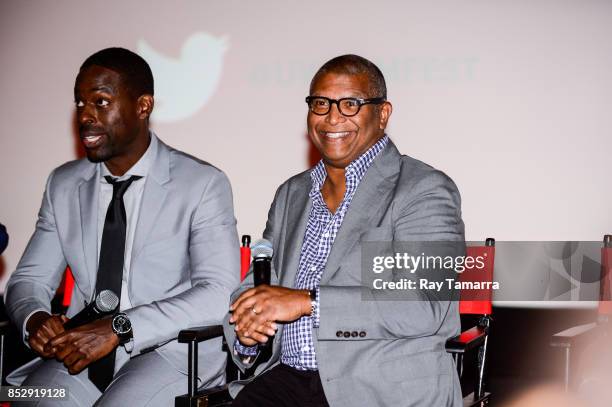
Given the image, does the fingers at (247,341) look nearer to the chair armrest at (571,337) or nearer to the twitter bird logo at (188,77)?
the chair armrest at (571,337)

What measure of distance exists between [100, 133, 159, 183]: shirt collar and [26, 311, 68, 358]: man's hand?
66 centimetres

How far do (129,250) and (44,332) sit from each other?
Result: 478mm

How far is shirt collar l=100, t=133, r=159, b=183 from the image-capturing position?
3398 mm

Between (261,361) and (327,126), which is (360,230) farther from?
(261,361)

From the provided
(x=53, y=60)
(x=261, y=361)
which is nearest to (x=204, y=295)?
(x=261, y=361)

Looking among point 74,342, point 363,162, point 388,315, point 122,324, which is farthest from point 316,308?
point 74,342

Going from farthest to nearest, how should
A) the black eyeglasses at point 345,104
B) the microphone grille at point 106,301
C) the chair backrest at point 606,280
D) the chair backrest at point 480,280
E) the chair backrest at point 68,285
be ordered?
the chair backrest at point 606,280 < the chair backrest at point 480,280 < the chair backrest at point 68,285 < the microphone grille at point 106,301 < the black eyeglasses at point 345,104

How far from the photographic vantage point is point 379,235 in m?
2.77

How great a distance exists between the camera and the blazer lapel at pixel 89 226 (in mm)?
3314

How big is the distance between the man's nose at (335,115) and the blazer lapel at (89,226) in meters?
1.14

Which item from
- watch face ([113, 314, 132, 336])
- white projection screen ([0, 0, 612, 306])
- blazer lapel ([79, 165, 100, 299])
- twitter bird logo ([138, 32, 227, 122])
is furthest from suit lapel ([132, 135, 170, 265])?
twitter bird logo ([138, 32, 227, 122])

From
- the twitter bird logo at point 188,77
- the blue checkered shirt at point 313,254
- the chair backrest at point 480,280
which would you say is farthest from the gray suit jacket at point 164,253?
the twitter bird logo at point 188,77

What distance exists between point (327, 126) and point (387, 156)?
0.83 ft
